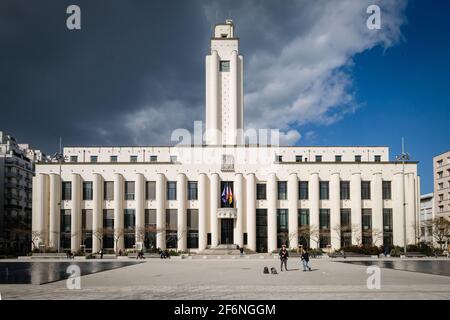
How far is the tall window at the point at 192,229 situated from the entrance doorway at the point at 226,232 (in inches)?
161

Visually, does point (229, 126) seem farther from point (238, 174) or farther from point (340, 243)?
point (340, 243)

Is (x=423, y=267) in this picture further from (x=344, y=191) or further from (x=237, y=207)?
(x=237, y=207)

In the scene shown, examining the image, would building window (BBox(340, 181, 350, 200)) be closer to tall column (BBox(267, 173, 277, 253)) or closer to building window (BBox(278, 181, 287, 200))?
building window (BBox(278, 181, 287, 200))

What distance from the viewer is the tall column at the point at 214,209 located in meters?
64.6

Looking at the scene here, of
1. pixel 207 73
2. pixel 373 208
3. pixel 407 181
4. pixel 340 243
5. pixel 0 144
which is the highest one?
pixel 207 73

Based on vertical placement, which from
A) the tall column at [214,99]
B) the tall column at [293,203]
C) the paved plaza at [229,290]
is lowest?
the paved plaza at [229,290]

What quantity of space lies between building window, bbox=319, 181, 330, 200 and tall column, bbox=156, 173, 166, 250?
970 inches

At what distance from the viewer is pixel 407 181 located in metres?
67.1

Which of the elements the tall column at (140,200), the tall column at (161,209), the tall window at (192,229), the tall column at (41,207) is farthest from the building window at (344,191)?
the tall column at (41,207)

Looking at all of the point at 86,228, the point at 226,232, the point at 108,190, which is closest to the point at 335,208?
the point at 226,232

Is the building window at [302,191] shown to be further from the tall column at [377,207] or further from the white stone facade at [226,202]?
the tall column at [377,207]
